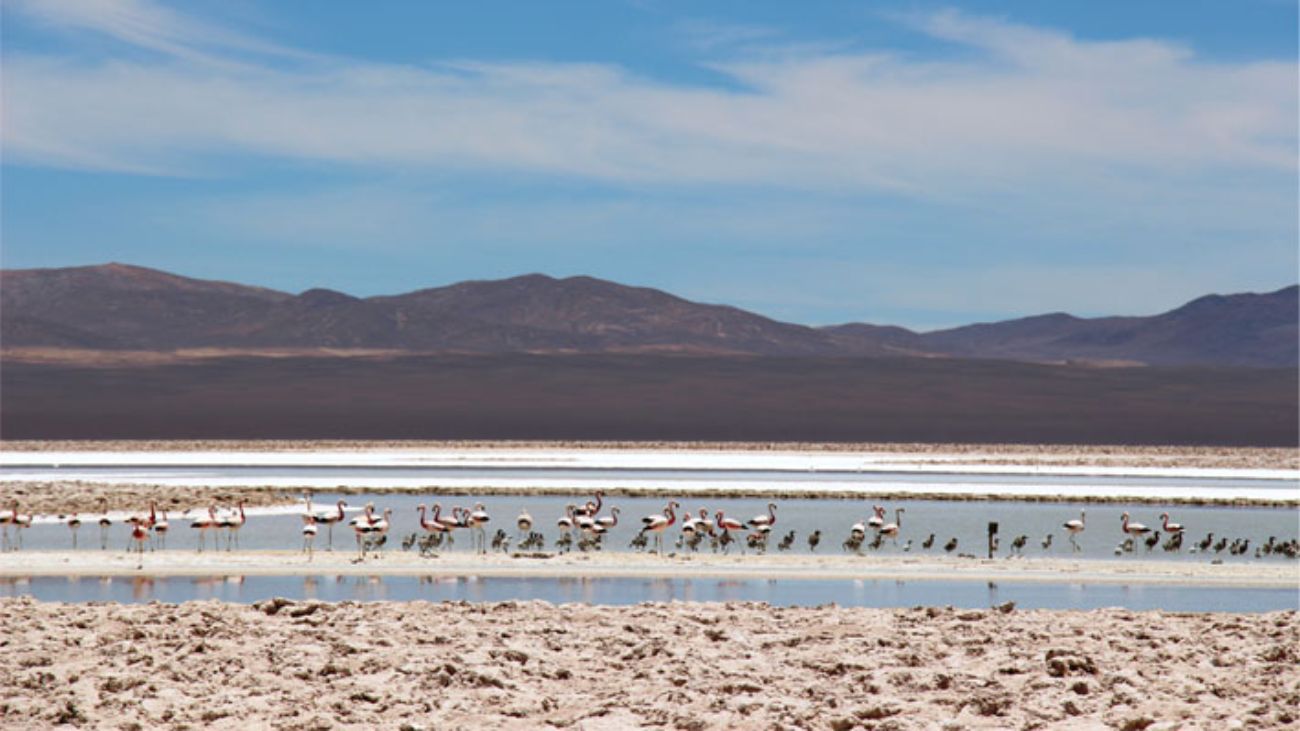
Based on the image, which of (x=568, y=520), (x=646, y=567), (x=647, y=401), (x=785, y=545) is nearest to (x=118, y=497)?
(x=568, y=520)

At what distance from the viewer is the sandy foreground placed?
82.0 ft

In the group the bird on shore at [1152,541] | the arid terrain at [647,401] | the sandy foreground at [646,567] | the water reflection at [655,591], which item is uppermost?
the arid terrain at [647,401]

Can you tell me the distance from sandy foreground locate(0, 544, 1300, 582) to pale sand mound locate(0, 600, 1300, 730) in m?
6.26

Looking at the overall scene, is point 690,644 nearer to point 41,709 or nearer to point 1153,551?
point 41,709

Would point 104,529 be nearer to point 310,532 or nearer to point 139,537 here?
point 139,537

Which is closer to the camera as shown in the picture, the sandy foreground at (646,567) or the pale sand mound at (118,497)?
the sandy foreground at (646,567)

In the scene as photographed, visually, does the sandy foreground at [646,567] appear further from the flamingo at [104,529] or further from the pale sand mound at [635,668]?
the pale sand mound at [635,668]

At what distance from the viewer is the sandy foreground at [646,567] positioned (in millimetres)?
25000

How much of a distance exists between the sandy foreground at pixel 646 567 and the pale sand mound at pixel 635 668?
6.26 meters

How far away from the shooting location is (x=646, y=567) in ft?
85.1

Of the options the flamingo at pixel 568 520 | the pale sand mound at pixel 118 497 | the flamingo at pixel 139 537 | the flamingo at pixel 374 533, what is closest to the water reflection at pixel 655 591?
the flamingo at pixel 139 537

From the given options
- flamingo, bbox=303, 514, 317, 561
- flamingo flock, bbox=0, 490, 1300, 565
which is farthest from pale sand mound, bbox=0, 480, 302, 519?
flamingo, bbox=303, 514, 317, 561

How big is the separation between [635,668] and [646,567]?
33.7ft

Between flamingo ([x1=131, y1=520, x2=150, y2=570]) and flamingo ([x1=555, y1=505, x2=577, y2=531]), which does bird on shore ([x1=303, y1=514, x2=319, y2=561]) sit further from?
flamingo ([x1=555, y1=505, x2=577, y2=531])
